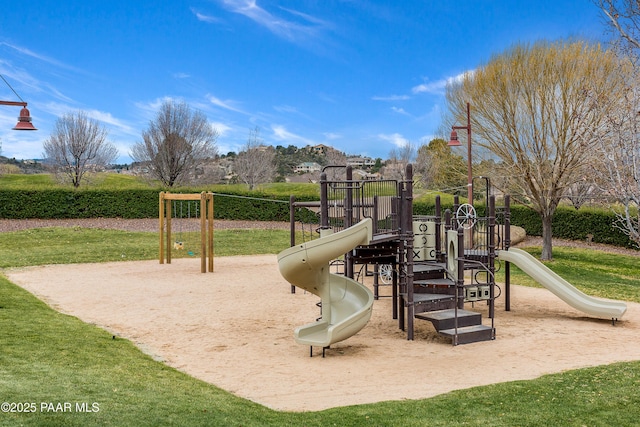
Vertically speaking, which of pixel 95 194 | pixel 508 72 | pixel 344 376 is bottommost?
pixel 344 376

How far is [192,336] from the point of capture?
34.2 feet

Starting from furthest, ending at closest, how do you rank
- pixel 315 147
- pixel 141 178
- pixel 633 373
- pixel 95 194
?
pixel 315 147, pixel 141 178, pixel 95 194, pixel 633 373

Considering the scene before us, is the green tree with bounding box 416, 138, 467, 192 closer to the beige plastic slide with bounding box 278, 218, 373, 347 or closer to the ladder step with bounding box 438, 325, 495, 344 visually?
the ladder step with bounding box 438, 325, 495, 344

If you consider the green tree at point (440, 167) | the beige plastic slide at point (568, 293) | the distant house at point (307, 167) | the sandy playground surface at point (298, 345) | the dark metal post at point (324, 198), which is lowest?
the sandy playground surface at point (298, 345)

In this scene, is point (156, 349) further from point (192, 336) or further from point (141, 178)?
point (141, 178)

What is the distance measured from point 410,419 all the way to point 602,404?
2.19 meters

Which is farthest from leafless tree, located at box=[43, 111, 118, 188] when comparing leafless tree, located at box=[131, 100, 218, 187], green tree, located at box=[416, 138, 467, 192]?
green tree, located at box=[416, 138, 467, 192]

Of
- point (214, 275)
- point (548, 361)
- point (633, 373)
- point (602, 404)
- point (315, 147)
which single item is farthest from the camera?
point (315, 147)

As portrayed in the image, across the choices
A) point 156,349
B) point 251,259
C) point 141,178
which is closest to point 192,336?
point 156,349

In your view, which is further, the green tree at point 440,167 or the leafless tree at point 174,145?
the leafless tree at point 174,145

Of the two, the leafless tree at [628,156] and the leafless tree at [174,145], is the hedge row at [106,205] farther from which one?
the leafless tree at [628,156]

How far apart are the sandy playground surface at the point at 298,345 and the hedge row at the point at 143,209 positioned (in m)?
14.5

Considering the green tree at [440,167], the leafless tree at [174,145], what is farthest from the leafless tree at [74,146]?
the green tree at [440,167]

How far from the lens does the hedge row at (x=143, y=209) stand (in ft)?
95.9
